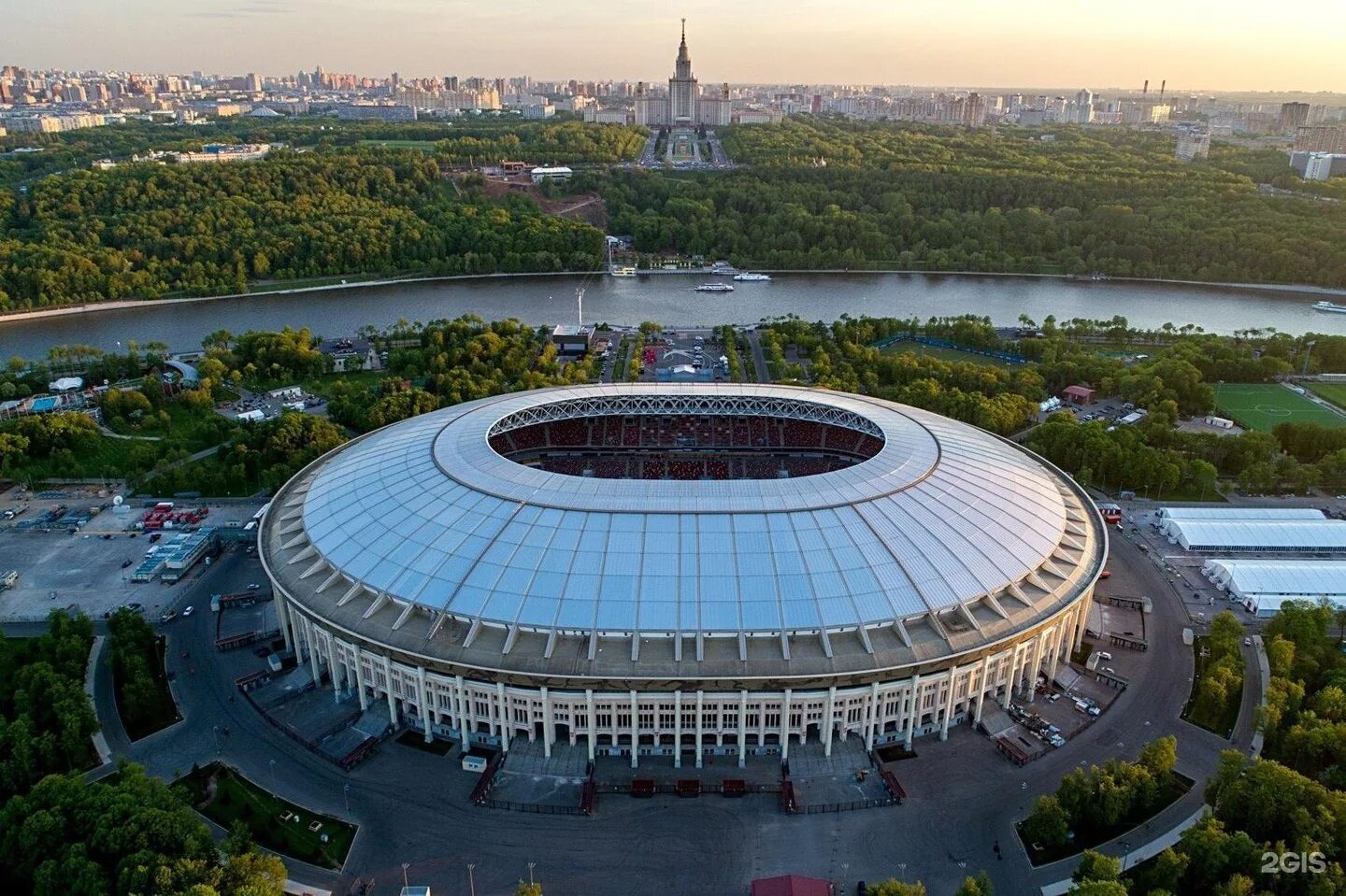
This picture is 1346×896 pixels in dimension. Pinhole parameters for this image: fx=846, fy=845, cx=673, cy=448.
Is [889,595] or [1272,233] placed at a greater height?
[1272,233]

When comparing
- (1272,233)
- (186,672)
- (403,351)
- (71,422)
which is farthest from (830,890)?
(1272,233)

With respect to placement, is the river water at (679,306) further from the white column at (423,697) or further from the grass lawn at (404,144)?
the white column at (423,697)

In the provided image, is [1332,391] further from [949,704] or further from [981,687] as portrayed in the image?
[949,704]

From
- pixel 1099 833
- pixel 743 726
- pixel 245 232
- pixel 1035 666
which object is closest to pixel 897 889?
pixel 743 726

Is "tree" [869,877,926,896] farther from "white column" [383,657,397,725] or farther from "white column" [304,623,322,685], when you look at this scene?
"white column" [304,623,322,685]

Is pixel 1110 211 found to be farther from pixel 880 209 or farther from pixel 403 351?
pixel 403 351

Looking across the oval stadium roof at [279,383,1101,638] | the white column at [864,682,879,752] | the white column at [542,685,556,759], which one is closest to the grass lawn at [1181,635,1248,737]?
the oval stadium roof at [279,383,1101,638]

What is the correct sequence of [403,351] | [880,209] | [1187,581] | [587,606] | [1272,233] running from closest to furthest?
[587,606] < [1187,581] < [403,351] < [1272,233] < [880,209]
